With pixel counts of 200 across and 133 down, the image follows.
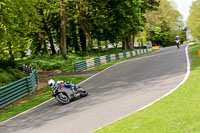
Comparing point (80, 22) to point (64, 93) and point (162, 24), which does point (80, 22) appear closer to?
point (64, 93)

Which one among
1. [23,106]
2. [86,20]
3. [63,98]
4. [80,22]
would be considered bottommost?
[23,106]

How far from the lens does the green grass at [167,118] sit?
18.9 feet

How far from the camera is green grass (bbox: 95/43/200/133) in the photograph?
5.76 m

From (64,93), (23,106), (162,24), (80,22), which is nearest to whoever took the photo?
(64,93)

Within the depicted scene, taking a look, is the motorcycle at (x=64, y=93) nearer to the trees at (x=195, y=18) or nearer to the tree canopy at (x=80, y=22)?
the tree canopy at (x=80, y=22)

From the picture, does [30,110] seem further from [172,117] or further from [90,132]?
[172,117]

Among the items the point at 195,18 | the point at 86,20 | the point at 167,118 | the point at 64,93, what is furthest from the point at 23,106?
the point at 195,18

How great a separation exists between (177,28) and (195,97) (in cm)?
9141

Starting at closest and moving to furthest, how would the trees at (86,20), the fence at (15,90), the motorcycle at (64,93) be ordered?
the motorcycle at (64,93) → the fence at (15,90) → the trees at (86,20)

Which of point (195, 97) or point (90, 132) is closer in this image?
point (90, 132)


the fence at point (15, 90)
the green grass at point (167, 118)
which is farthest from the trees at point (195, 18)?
the green grass at point (167, 118)

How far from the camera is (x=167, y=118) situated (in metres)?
6.51

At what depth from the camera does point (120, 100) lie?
33.5ft

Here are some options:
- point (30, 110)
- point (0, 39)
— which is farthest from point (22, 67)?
point (30, 110)
